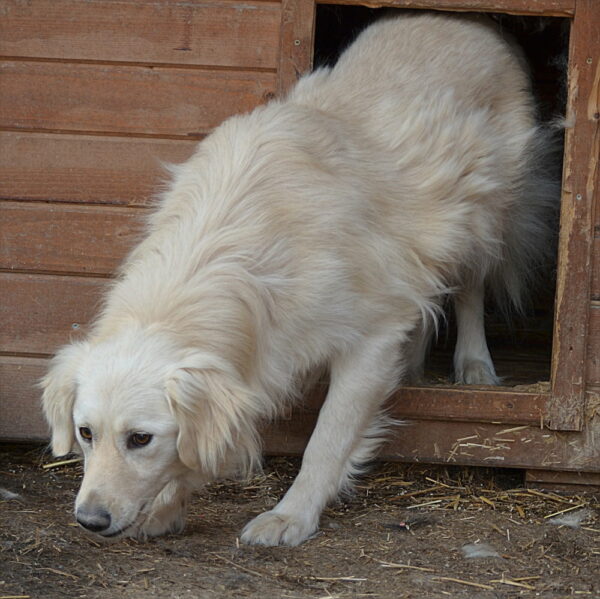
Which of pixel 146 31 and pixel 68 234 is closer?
pixel 146 31

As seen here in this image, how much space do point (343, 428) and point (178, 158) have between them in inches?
52.5

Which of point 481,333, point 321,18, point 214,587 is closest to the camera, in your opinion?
point 214,587

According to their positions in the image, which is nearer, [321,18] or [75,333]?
[75,333]

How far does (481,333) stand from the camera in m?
5.23

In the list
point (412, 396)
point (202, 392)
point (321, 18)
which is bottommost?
point (412, 396)

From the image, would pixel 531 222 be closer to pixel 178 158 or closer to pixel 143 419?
pixel 178 158

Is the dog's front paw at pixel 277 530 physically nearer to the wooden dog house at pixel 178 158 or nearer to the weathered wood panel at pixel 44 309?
the wooden dog house at pixel 178 158

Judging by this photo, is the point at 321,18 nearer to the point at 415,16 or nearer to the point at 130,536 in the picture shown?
the point at 415,16

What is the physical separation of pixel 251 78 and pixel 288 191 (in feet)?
2.49

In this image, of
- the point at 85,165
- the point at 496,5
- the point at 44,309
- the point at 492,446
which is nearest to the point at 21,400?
the point at 44,309

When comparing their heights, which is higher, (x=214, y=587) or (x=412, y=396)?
(x=412, y=396)

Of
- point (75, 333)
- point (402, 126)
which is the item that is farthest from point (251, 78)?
point (75, 333)

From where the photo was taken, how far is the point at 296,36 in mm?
4457

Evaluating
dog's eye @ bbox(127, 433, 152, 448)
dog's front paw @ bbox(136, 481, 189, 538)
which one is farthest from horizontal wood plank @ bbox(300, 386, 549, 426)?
dog's eye @ bbox(127, 433, 152, 448)
